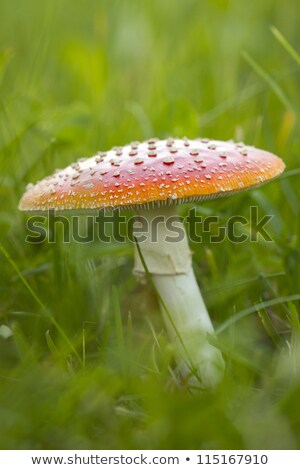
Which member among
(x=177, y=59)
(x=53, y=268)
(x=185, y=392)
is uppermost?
(x=177, y=59)

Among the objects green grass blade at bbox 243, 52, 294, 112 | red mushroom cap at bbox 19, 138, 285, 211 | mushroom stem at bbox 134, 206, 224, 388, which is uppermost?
green grass blade at bbox 243, 52, 294, 112

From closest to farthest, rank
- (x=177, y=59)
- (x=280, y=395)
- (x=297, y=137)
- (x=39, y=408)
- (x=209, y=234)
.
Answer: (x=39, y=408) < (x=280, y=395) < (x=209, y=234) < (x=297, y=137) < (x=177, y=59)

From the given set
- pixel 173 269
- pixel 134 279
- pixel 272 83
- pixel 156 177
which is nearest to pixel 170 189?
pixel 156 177

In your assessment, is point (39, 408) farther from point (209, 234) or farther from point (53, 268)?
point (209, 234)

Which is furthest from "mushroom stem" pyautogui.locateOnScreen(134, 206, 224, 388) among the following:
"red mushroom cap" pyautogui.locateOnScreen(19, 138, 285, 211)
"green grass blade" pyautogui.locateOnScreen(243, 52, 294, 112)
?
"green grass blade" pyautogui.locateOnScreen(243, 52, 294, 112)

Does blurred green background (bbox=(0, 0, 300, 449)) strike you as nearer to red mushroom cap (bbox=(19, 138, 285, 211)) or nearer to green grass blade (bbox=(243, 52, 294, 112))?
green grass blade (bbox=(243, 52, 294, 112))

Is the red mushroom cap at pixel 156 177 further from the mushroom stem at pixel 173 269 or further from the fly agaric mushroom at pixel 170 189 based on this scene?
the mushroom stem at pixel 173 269

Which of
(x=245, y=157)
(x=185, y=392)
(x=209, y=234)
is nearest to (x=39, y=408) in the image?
(x=185, y=392)
